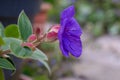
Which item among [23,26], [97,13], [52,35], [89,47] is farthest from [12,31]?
[97,13]

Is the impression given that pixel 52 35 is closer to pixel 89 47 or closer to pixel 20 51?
pixel 20 51

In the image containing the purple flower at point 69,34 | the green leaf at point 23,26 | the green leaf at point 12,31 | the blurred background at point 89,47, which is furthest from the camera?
the blurred background at point 89,47

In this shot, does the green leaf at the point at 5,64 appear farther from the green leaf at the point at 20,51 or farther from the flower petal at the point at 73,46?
the flower petal at the point at 73,46

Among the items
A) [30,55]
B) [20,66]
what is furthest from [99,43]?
[30,55]

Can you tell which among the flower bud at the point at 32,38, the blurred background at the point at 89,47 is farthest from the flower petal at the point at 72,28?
the blurred background at the point at 89,47

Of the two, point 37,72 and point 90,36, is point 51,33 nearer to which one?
point 37,72
